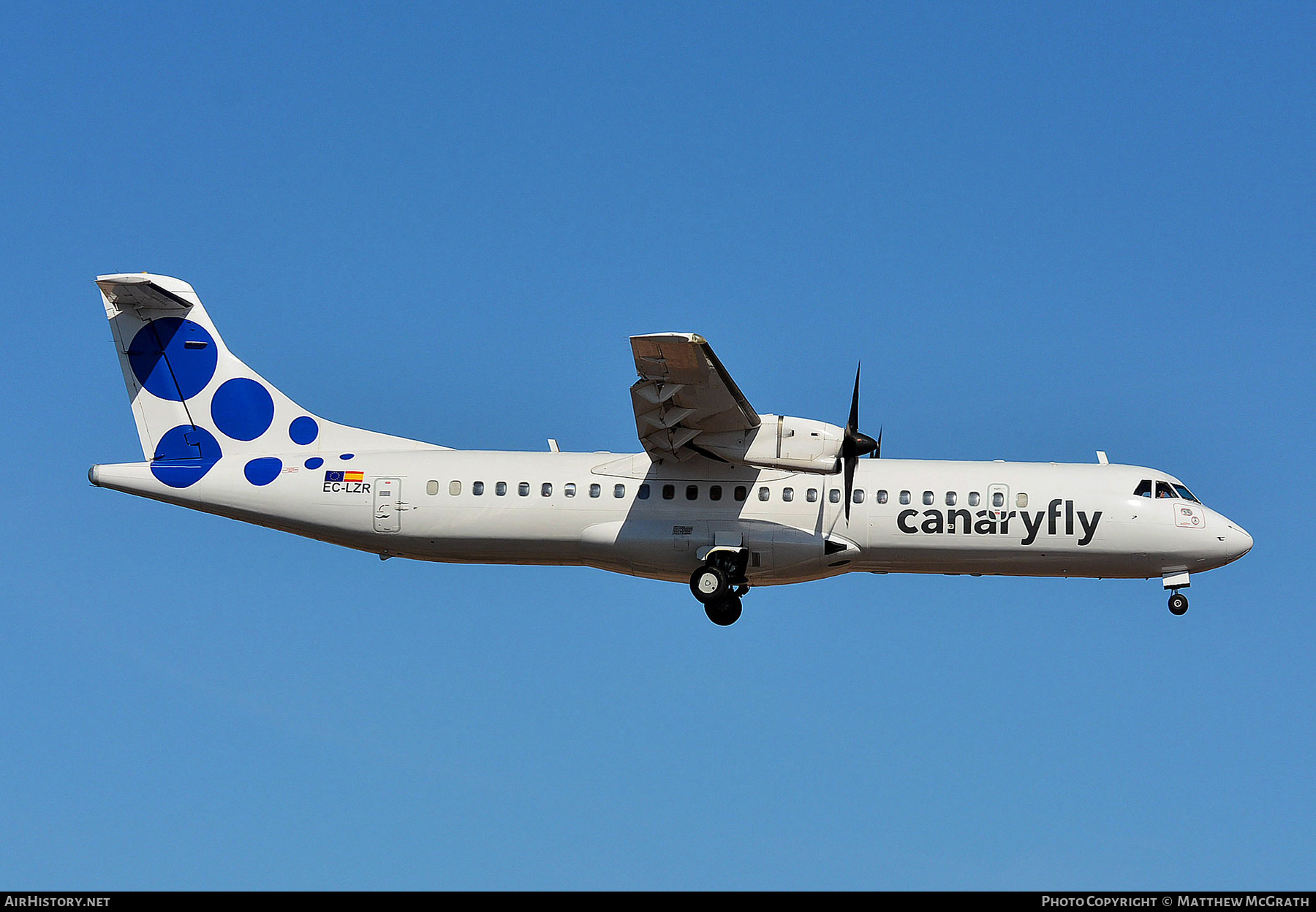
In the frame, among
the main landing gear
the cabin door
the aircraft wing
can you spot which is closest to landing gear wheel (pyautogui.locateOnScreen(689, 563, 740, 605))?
the main landing gear

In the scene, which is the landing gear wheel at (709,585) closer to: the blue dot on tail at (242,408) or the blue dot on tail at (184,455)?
the blue dot on tail at (242,408)

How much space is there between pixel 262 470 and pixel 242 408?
151 centimetres

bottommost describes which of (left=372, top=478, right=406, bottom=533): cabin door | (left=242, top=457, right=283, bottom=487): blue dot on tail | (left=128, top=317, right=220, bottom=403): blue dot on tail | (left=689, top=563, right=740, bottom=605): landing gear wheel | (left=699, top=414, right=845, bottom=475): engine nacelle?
(left=689, top=563, right=740, bottom=605): landing gear wheel

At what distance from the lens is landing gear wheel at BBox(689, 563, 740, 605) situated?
2408 cm

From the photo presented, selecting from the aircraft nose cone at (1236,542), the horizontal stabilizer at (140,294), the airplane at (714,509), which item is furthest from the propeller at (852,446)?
the horizontal stabilizer at (140,294)

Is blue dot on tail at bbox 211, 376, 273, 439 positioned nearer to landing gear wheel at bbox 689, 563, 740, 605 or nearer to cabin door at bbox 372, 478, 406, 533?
cabin door at bbox 372, 478, 406, 533

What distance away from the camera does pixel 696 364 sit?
22062 mm

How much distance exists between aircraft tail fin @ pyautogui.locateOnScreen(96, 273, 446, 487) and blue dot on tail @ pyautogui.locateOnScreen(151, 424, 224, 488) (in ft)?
0.06

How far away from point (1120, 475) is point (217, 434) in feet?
55.3

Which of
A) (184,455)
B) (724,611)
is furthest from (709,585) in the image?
(184,455)

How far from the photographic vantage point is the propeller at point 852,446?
23.5 metres

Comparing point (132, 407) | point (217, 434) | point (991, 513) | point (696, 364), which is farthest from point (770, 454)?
point (132, 407)

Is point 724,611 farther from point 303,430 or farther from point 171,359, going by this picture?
point 171,359
